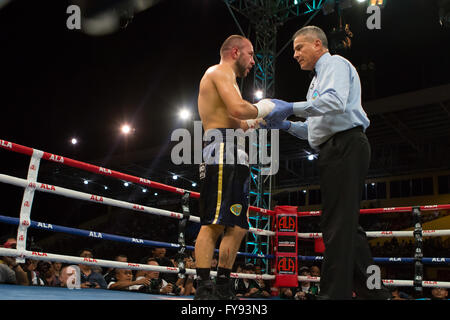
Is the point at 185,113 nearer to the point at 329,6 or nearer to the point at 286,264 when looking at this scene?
the point at 329,6

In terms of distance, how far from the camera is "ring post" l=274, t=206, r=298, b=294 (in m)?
3.79

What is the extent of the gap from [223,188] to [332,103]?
2.29 feet

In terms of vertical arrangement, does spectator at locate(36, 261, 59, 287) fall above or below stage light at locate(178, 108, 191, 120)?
below

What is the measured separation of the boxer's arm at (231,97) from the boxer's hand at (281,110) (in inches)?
3.1

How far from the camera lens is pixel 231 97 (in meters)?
2.00

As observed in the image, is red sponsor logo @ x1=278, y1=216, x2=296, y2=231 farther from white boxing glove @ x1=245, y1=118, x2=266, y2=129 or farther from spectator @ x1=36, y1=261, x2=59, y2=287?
spectator @ x1=36, y1=261, x2=59, y2=287

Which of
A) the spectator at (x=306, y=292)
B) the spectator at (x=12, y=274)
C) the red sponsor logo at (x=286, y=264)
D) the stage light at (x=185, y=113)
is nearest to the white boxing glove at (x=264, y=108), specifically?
the spectator at (x=306, y=292)

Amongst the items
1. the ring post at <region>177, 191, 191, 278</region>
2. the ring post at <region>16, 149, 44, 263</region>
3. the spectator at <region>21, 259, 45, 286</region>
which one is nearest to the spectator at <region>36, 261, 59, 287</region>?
the spectator at <region>21, 259, 45, 286</region>

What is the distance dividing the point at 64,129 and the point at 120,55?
11.7 feet

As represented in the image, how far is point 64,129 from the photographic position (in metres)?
12.2

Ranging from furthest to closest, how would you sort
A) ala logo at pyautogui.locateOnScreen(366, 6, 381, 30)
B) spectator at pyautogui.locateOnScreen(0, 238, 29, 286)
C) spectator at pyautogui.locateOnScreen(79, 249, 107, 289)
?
ala logo at pyautogui.locateOnScreen(366, 6, 381, 30)
spectator at pyautogui.locateOnScreen(79, 249, 107, 289)
spectator at pyautogui.locateOnScreen(0, 238, 29, 286)

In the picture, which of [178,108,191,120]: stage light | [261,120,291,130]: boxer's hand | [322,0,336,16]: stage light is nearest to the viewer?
[261,120,291,130]: boxer's hand

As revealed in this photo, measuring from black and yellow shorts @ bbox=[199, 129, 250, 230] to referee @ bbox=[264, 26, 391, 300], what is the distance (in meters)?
0.33

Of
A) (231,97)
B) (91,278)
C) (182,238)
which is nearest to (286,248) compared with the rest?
(182,238)
